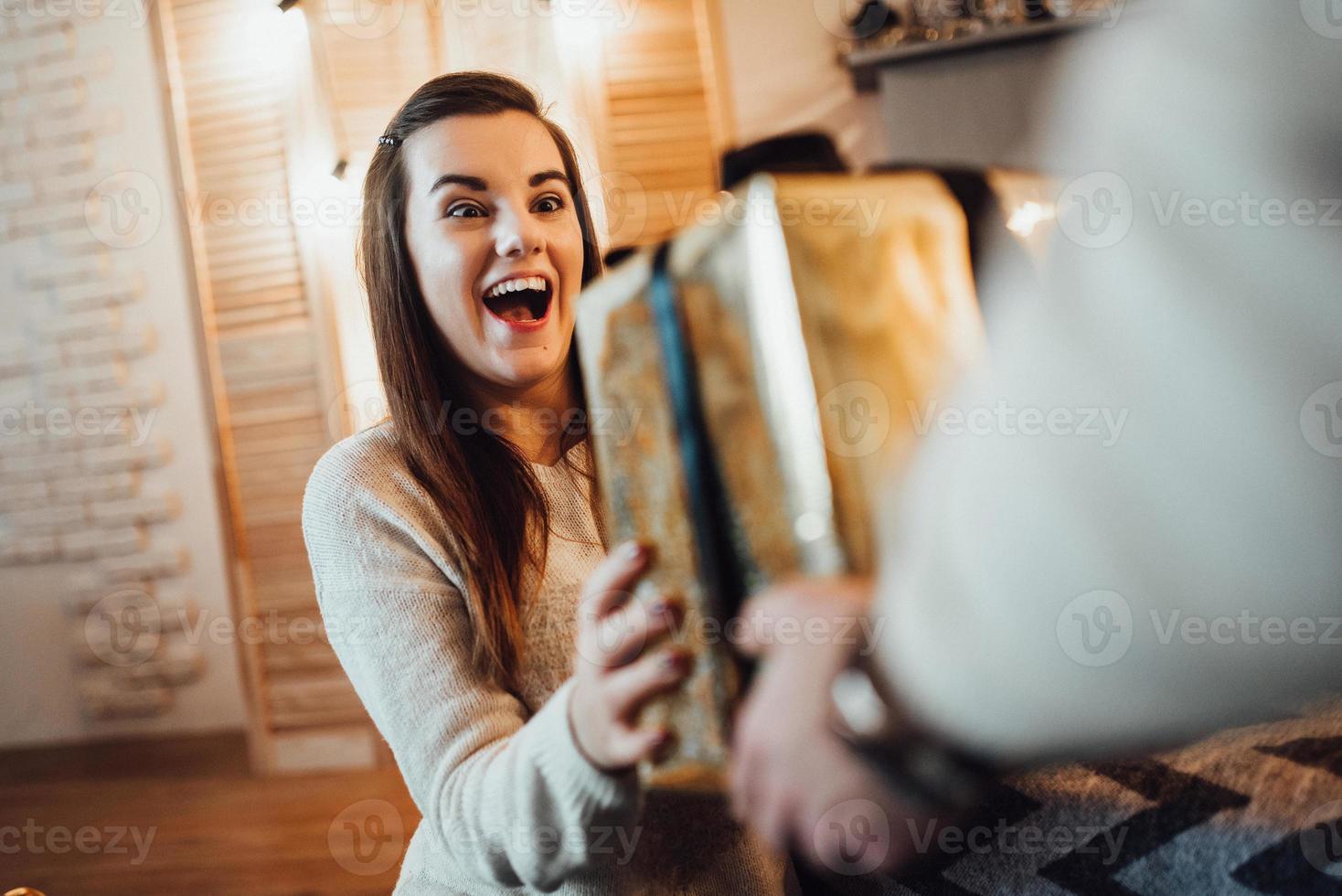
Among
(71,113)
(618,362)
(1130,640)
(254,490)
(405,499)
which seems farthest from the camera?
(71,113)

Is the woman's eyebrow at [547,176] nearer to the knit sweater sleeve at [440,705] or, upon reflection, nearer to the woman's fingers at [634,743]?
the knit sweater sleeve at [440,705]

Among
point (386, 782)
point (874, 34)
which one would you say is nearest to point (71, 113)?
point (386, 782)

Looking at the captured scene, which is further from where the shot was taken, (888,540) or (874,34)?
(874,34)

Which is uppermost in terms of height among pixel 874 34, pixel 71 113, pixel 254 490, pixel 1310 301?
pixel 71 113

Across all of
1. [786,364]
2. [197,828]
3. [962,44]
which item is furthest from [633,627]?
[197,828]

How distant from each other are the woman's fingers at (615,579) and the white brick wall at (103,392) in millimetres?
2232

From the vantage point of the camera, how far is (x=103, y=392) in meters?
2.35

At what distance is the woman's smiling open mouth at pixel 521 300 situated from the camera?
68 cm

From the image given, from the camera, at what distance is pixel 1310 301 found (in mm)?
307

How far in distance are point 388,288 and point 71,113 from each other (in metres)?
2.23

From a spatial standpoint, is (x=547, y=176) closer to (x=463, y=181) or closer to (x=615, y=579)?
(x=463, y=181)

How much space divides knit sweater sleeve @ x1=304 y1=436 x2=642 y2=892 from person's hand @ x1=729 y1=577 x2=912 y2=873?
0.37 ft

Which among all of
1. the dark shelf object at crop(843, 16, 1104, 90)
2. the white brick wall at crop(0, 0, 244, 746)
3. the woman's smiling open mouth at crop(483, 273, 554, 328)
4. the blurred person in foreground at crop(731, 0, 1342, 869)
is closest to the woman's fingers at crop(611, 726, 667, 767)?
the blurred person in foreground at crop(731, 0, 1342, 869)

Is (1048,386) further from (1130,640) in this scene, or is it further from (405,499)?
(405,499)
